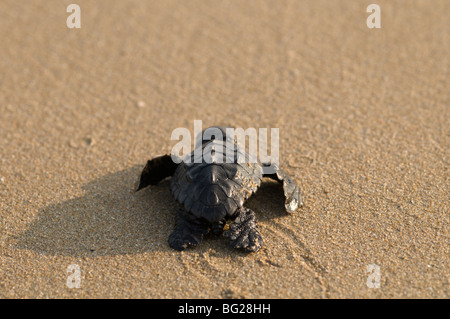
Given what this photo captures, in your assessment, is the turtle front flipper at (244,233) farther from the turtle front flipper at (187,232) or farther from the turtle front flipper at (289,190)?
the turtle front flipper at (289,190)

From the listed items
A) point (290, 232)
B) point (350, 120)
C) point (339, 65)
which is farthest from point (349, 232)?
point (339, 65)

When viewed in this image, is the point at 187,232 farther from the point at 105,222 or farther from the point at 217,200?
the point at 105,222

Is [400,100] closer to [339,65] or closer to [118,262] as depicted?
[339,65]

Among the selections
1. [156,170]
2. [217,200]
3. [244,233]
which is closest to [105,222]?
[156,170]

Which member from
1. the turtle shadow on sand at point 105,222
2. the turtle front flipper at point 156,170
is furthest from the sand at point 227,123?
the turtle front flipper at point 156,170

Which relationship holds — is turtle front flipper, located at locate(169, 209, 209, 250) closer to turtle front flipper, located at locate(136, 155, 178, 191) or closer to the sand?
the sand

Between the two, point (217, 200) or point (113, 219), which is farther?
point (113, 219)
